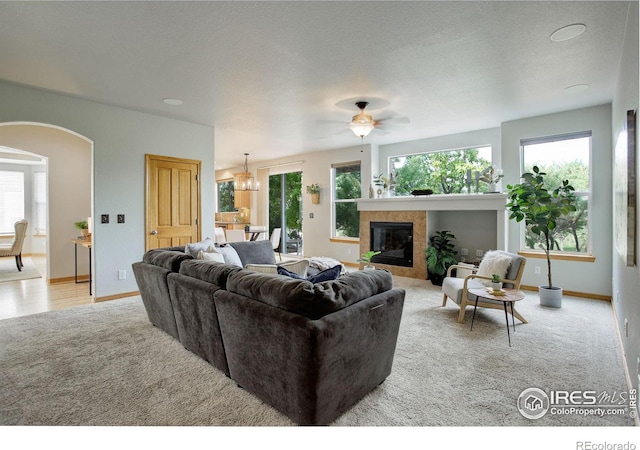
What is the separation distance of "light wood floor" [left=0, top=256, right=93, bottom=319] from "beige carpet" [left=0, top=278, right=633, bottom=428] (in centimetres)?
53

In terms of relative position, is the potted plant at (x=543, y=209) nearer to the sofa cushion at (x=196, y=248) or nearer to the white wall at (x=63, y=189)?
Answer: the sofa cushion at (x=196, y=248)

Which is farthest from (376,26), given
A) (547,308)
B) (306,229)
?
(306,229)

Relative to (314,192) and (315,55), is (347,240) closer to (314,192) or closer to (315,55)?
(314,192)

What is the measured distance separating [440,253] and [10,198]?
33.7ft

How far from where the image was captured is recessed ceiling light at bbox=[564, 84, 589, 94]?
362 cm

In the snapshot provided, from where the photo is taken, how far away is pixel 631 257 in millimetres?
2049

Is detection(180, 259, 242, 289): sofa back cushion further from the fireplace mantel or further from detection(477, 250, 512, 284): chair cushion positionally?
the fireplace mantel

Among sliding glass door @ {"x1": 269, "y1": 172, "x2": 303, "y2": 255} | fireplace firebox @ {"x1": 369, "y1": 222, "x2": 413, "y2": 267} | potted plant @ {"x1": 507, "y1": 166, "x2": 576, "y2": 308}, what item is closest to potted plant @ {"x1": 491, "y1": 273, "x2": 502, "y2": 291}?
potted plant @ {"x1": 507, "y1": 166, "x2": 576, "y2": 308}

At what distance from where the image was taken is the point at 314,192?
25.2 ft

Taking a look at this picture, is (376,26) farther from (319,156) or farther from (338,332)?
(319,156)

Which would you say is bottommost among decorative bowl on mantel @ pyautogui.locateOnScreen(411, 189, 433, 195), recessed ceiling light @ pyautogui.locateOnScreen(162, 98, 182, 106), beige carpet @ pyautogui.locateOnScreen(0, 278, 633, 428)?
beige carpet @ pyautogui.locateOnScreen(0, 278, 633, 428)

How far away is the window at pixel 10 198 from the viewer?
26.9 ft

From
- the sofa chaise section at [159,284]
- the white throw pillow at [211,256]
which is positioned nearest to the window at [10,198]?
the sofa chaise section at [159,284]
